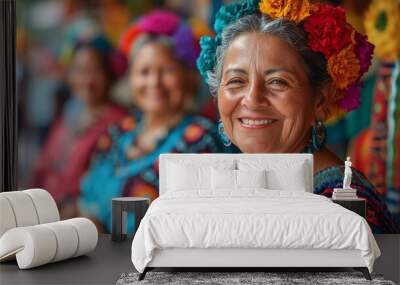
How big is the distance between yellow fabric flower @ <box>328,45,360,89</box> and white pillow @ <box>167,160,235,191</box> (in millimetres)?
1612

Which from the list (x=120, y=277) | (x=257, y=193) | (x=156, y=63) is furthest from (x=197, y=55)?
(x=120, y=277)

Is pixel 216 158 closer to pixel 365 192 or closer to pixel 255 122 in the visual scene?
pixel 255 122

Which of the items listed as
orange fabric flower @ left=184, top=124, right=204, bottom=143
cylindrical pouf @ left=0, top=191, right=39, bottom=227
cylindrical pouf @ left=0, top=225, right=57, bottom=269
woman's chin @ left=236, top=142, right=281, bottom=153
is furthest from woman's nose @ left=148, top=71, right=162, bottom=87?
cylindrical pouf @ left=0, top=225, right=57, bottom=269

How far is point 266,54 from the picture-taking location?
7109 millimetres

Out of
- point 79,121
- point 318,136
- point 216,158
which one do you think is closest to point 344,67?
point 318,136

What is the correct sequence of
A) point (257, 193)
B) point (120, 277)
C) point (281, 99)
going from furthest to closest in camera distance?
1. point (281, 99)
2. point (257, 193)
3. point (120, 277)

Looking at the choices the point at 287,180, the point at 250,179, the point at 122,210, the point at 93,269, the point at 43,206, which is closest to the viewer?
the point at 93,269

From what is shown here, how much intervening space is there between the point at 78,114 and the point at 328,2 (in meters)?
3.02

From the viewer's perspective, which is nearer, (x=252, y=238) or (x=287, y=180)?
(x=252, y=238)

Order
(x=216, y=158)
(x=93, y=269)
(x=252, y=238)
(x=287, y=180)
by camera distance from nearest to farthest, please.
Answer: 1. (x=252, y=238)
2. (x=93, y=269)
3. (x=287, y=180)
4. (x=216, y=158)

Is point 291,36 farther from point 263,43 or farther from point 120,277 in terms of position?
point 120,277

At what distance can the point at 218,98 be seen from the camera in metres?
7.30

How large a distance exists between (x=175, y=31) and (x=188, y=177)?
5.60 feet

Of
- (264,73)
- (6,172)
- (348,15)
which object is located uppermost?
(348,15)
